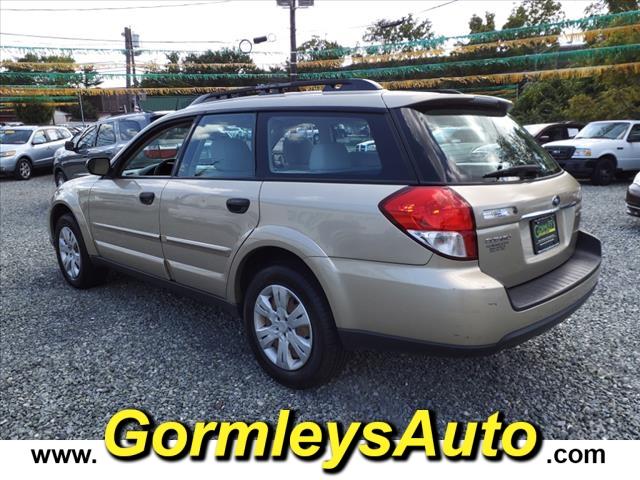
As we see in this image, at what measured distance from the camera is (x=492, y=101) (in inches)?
120

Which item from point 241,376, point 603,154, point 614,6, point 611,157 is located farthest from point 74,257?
point 614,6

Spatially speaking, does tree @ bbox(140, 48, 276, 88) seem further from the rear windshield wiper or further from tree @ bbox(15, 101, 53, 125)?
the rear windshield wiper

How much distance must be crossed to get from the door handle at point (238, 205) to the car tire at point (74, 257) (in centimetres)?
232

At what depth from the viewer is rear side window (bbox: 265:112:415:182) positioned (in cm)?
258

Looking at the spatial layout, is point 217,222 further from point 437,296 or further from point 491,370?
point 491,370

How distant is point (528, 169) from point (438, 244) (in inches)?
34.1

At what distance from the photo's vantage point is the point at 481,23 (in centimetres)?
4047

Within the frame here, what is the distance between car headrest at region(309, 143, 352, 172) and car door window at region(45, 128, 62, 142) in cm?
1664

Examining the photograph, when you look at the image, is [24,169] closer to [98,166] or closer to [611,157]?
[98,166]

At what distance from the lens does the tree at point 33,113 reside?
132 feet

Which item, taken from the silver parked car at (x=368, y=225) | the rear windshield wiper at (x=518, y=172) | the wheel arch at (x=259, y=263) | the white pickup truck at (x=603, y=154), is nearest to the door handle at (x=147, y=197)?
the silver parked car at (x=368, y=225)

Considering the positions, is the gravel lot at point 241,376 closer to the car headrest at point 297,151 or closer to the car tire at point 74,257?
the car tire at point 74,257

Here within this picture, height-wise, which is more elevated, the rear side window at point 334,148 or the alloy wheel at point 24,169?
the rear side window at point 334,148

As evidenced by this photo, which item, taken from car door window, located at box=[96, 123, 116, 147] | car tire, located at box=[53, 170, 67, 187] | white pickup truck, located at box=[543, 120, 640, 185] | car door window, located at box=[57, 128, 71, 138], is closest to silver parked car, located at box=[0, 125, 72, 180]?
Result: car door window, located at box=[57, 128, 71, 138]
